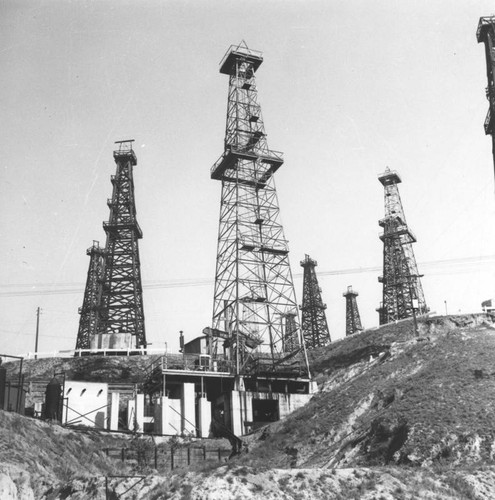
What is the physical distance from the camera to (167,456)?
32.4 m

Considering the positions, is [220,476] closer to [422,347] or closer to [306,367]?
[422,347]

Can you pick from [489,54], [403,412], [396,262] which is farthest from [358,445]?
[396,262]

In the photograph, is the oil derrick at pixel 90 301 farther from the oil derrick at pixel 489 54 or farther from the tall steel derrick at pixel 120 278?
the oil derrick at pixel 489 54

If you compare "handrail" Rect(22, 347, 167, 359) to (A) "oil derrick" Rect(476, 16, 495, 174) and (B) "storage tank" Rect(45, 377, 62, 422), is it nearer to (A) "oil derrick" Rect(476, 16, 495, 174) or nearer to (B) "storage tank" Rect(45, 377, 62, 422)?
(B) "storage tank" Rect(45, 377, 62, 422)

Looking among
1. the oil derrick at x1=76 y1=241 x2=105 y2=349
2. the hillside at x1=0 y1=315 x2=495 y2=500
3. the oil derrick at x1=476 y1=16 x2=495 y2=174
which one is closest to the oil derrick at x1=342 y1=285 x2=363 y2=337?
the oil derrick at x1=76 y1=241 x2=105 y2=349

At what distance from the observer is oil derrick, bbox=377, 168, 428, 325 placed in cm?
7312

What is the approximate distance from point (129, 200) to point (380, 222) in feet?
104

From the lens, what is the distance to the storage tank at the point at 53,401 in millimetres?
34219

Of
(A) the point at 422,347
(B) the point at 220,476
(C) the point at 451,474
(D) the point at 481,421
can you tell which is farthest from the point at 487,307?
(B) the point at 220,476

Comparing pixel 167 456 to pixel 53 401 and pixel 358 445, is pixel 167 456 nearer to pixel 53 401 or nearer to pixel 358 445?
pixel 53 401

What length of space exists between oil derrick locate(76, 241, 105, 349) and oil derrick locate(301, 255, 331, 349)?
28.0 metres

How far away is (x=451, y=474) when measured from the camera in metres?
20.7

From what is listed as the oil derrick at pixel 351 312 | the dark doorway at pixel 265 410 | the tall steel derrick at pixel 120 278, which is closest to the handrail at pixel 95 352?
the tall steel derrick at pixel 120 278

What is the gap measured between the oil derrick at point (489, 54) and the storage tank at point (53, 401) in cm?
2899
